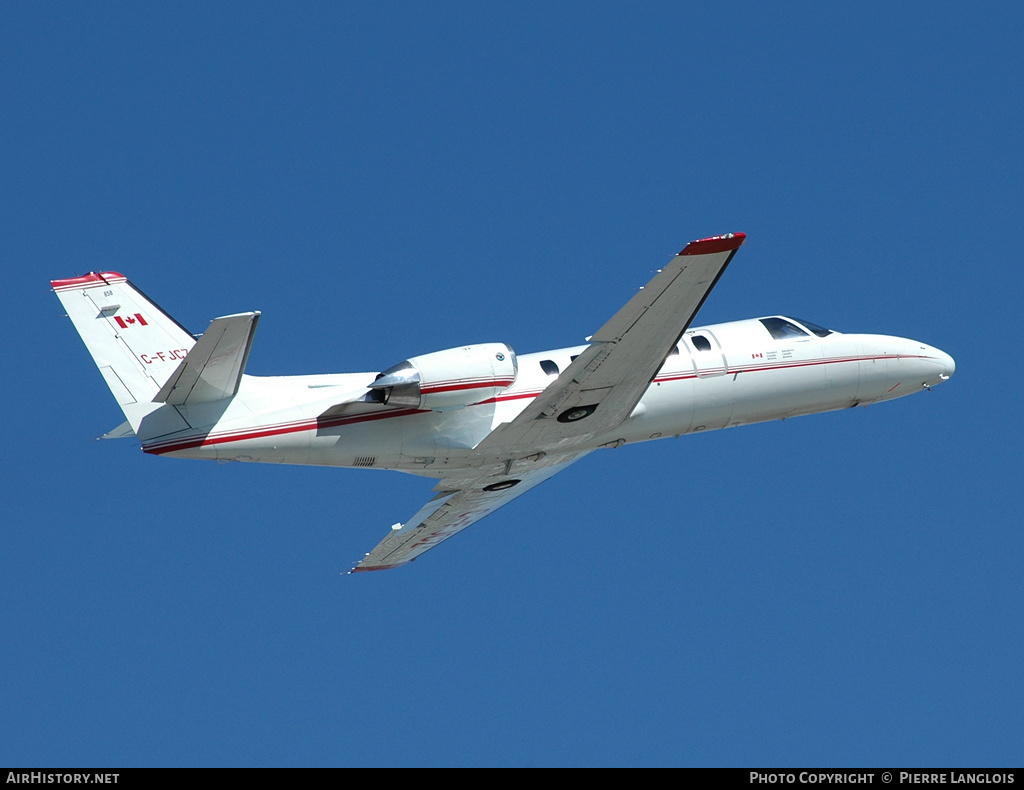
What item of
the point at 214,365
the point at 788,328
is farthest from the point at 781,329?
the point at 214,365

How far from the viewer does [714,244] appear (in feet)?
61.3

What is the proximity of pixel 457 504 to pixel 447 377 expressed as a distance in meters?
6.00

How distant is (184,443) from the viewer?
68.2ft

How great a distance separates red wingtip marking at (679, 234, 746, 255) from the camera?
1864cm

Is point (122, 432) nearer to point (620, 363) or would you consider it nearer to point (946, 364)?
point (620, 363)

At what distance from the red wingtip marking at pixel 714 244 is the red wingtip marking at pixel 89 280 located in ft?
32.6

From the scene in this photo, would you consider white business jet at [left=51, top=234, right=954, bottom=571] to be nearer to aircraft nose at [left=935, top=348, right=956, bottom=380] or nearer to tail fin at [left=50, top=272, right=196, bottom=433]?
tail fin at [left=50, top=272, right=196, bottom=433]

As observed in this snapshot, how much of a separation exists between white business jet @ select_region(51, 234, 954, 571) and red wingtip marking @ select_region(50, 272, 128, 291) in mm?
25

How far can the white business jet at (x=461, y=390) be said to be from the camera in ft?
66.7

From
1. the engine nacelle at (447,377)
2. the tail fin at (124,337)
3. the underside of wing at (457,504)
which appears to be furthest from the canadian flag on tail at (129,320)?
the underside of wing at (457,504)

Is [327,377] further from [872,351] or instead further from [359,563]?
[872,351]
